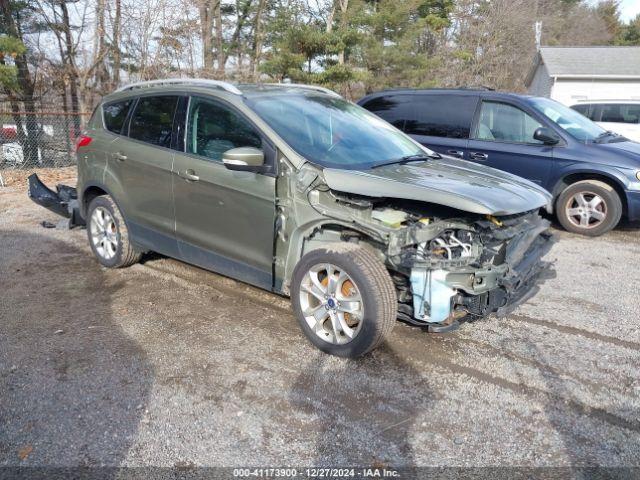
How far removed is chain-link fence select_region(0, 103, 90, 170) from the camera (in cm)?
1126

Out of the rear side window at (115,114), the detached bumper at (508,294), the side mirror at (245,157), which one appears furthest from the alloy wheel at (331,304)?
the rear side window at (115,114)

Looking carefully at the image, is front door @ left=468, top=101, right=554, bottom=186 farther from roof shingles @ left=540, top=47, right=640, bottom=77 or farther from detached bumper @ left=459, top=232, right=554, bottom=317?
roof shingles @ left=540, top=47, right=640, bottom=77

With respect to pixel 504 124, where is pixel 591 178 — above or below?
below

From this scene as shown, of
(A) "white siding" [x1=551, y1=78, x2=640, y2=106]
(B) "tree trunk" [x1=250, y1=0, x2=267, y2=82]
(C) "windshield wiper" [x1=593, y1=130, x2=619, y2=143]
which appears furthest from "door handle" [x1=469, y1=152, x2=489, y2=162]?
(A) "white siding" [x1=551, y1=78, x2=640, y2=106]

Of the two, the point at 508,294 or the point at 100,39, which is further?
the point at 100,39

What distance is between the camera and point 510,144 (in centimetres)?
682

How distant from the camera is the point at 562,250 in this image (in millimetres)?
6188

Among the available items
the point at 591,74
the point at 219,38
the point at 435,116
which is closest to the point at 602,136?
the point at 435,116

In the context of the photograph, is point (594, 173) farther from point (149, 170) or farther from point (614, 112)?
point (614, 112)

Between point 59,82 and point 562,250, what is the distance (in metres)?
14.5

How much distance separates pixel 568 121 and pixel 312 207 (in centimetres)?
505

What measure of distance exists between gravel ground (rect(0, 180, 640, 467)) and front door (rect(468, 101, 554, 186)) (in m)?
2.35

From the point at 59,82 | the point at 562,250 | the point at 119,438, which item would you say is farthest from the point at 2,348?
the point at 59,82

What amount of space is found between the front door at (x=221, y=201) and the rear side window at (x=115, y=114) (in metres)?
1.06
